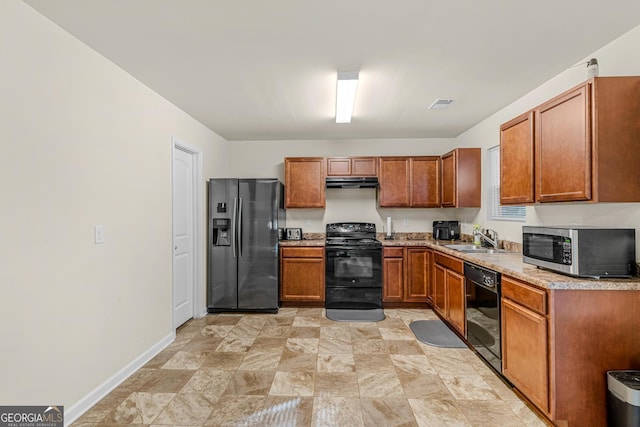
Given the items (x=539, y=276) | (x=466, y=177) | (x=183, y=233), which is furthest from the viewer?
(x=466, y=177)

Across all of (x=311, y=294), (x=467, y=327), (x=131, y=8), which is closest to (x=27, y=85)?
(x=131, y=8)

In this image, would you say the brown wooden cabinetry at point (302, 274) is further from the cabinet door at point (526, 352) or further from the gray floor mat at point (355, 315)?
the cabinet door at point (526, 352)

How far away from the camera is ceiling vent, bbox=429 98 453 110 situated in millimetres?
3186

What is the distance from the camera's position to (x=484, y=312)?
266 centimetres

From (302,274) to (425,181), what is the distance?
227 centimetres

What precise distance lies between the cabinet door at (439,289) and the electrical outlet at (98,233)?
11.1ft

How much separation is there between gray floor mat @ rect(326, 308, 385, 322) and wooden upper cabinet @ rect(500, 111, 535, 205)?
206 cm

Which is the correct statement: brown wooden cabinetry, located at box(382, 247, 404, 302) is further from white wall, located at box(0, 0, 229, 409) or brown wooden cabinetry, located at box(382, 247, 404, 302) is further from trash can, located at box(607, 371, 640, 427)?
white wall, located at box(0, 0, 229, 409)

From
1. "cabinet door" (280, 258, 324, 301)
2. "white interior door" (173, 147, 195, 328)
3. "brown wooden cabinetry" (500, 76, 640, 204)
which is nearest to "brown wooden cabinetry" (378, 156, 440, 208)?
"cabinet door" (280, 258, 324, 301)

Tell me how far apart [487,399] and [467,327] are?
854 millimetres

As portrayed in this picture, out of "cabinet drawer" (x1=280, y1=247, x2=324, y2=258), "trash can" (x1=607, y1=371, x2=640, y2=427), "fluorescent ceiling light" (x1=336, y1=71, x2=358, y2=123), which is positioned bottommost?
"trash can" (x1=607, y1=371, x2=640, y2=427)

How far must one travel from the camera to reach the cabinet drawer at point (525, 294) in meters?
1.89

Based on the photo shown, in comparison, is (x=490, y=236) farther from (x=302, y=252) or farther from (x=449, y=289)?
(x=302, y=252)

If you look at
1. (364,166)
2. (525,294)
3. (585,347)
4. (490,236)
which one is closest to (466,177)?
(490,236)
